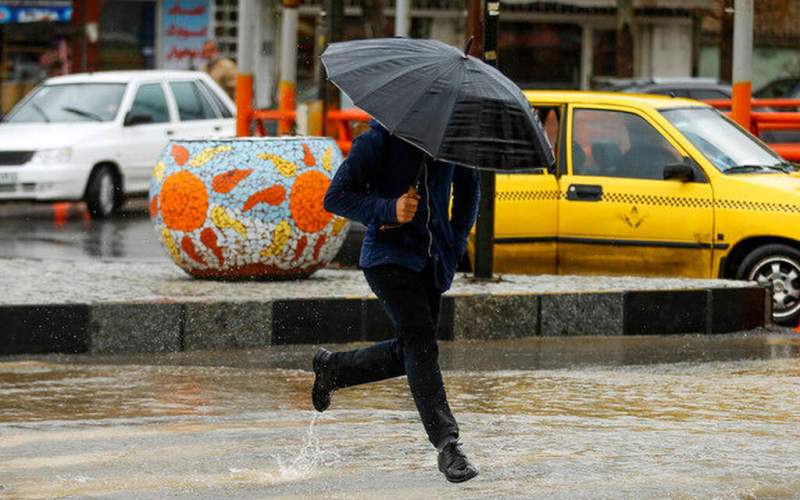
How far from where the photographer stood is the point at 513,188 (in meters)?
12.7

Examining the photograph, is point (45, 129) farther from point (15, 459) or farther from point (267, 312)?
point (15, 459)

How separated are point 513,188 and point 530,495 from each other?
248 inches

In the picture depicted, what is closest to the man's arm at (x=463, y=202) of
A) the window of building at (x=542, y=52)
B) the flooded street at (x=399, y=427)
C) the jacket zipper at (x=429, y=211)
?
the jacket zipper at (x=429, y=211)

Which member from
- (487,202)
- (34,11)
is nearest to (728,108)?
(487,202)

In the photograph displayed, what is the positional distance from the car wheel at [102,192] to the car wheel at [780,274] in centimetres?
1025

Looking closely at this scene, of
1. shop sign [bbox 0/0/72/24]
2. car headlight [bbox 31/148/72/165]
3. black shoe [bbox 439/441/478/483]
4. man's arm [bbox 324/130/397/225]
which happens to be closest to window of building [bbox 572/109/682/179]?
man's arm [bbox 324/130/397/225]

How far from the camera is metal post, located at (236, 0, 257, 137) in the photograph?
18381 millimetres

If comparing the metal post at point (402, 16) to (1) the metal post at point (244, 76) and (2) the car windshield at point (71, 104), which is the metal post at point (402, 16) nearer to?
(2) the car windshield at point (71, 104)

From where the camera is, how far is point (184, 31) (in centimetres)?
3691

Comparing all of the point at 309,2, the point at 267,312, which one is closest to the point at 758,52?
the point at 309,2

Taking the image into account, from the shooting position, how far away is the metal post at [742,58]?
1412 cm

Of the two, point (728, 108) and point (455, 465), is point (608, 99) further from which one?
point (728, 108)

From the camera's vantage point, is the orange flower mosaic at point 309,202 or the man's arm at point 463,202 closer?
the man's arm at point 463,202

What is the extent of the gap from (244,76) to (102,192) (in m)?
3.02
